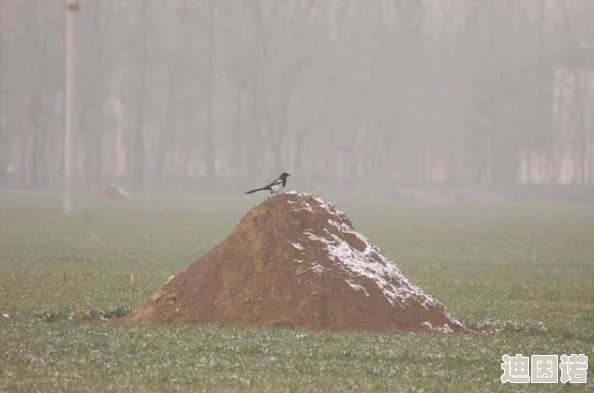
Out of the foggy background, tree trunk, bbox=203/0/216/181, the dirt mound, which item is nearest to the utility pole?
the dirt mound

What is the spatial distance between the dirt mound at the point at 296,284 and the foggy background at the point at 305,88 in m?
70.6

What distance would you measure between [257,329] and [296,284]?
3.18 ft

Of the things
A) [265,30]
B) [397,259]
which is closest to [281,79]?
[265,30]

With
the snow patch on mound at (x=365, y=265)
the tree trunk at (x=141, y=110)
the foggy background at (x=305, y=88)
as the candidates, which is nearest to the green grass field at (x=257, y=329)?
the snow patch on mound at (x=365, y=265)

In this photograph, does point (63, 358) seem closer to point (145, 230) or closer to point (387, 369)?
point (387, 369)

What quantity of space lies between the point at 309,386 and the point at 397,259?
74.2ft

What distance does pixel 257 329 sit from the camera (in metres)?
17.3

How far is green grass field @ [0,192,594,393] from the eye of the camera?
527 inches

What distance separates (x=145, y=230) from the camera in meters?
47.2

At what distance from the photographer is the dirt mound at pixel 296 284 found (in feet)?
58.7

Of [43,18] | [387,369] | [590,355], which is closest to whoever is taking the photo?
[387,369]

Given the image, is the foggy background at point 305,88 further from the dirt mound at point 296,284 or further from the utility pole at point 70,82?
the dirt mound at point 296,284

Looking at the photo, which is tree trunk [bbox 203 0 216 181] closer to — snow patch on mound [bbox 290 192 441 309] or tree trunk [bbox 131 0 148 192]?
tree trunk [bbox 131 0 148 192]

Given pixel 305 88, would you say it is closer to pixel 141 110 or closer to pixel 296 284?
pixel 141 110
